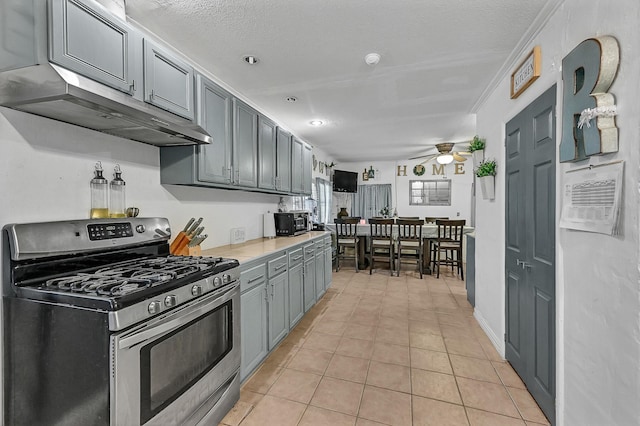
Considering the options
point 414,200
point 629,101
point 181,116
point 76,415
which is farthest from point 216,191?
point 414,200

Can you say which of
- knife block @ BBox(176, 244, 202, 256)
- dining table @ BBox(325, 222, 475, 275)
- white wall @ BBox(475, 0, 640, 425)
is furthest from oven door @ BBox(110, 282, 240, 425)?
dining table @ BBox(325, 222, 475, 275)

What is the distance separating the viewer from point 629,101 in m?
1.15

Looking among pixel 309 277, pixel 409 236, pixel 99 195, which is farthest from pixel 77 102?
pixel 409 236

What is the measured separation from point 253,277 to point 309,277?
1.26 metres

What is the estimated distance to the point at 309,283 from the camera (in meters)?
3.34

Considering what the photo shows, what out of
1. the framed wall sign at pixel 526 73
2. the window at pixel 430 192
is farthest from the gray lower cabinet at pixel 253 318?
the window at pixel 430 192

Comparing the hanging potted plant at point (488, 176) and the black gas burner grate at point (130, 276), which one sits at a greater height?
the hanging potted plant at point (488, 176)

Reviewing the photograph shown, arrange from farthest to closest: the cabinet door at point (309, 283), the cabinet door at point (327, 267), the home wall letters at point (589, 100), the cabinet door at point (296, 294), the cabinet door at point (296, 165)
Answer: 1. the cabinet door at point (327, 267)
2. the cabinet door at point (296, 165)
3. the cabinet door at point (309, 283)
4. the cabinet door at point (296, 294)
5. the home wall letters at point (589, 100)

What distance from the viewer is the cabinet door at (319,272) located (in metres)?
3.64

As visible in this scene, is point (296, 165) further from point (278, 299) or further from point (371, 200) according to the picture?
point (371, 200)

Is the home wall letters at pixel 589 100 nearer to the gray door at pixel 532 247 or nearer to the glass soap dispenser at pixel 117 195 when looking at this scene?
the gray door at pixel 532 247

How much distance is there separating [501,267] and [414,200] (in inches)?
211

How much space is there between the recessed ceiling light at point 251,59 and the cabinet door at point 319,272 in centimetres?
212

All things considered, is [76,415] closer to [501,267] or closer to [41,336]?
[41,336]
